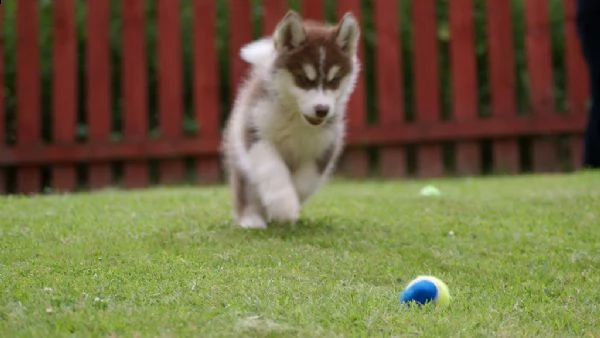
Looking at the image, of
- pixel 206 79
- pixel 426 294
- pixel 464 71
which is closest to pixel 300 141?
pixel 426 294

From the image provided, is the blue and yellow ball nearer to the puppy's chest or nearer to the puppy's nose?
the puppy's nose

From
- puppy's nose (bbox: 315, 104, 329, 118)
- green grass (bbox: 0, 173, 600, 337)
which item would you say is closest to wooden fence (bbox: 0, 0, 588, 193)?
green grass (bbox: 0, 173, 600, 337)

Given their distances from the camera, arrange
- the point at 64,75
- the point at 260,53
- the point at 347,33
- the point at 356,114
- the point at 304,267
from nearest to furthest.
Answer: the point at 304,267, the point at 347,33, the point at 260,53, the point at 356,114, the point at 64,75

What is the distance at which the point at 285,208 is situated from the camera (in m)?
5.23

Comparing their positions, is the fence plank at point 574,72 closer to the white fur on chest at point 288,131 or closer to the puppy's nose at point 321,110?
the white fur on chest at point 288,131

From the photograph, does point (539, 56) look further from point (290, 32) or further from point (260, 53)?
point (290, 32)

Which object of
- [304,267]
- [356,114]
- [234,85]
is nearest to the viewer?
[304,267]

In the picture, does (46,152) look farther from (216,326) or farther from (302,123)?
(216,326)

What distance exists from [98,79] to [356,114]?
245 centimetres

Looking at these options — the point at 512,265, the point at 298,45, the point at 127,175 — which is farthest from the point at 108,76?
the point at 512,265

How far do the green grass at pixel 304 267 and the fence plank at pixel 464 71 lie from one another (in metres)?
2.68

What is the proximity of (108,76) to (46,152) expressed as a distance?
3.02ft

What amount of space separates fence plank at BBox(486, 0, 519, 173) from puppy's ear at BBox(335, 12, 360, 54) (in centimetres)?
392

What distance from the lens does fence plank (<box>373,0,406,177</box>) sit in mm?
9211
